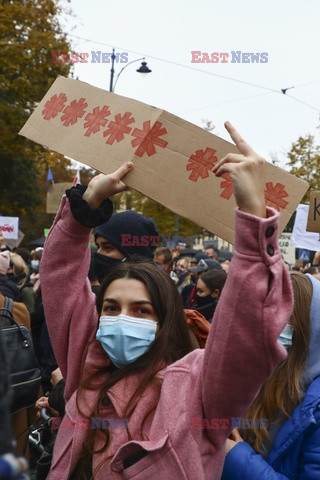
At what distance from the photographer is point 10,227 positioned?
44.9ft

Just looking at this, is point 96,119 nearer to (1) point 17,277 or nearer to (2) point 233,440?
(2) point 233,440

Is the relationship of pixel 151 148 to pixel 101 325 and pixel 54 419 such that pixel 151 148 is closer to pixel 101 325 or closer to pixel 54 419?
pixel 101 325

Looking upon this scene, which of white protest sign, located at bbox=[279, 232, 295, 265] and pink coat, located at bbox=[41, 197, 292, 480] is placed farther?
white protest sign, located at bbox=[279, 232, 295, 265]

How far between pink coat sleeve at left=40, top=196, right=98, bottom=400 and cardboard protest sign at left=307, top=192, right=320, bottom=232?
249cm

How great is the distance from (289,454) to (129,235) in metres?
1.45

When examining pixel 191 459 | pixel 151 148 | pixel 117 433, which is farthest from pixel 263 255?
pixel 151 148

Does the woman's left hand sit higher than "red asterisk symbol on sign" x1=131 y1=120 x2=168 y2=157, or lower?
lower

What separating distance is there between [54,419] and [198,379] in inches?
52.0

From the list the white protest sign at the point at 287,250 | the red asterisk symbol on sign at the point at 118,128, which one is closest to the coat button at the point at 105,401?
the red asterisk symbol on sign at the point at 118,128

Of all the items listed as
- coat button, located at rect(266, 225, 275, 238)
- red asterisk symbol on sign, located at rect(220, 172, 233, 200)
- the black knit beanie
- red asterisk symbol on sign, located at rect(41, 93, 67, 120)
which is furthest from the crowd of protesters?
the black knit beanie

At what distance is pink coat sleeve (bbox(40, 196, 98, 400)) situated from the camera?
2.26 meters

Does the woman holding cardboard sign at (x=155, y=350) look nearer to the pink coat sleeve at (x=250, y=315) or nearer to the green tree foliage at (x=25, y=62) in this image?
the pink coat sleeve at (x=250, y=315)

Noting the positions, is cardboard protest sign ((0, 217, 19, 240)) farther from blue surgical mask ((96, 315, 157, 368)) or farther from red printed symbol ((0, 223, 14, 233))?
blue surgical mask ((96, 315, 157, 368))

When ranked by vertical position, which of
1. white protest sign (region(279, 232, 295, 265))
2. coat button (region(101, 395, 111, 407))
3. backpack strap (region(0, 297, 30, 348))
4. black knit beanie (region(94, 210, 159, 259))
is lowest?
white protest sign (region(279, 232, 295, 265))
